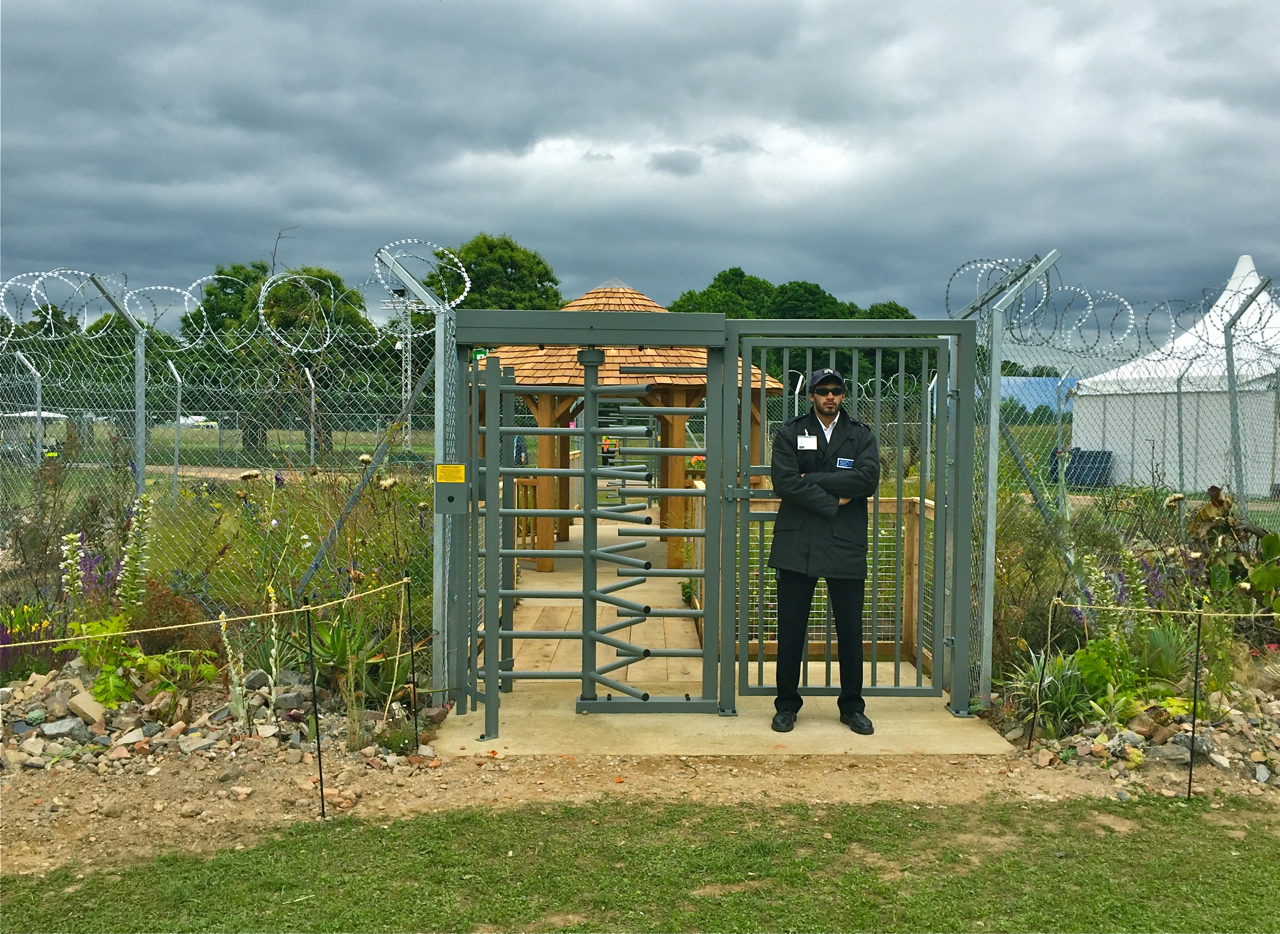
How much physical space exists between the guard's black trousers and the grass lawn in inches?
45.3

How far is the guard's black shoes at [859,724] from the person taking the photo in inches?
221

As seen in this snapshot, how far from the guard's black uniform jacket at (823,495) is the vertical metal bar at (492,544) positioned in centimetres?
153

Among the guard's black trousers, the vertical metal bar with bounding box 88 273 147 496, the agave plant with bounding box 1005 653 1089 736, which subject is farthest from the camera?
the vertical metal bar with bounding box 88 273 147 496

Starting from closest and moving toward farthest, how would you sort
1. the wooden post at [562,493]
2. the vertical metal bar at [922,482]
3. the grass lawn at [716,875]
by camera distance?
the grass lawn at [716,875]
the vertical metal bar at [922,482]
the wooden post at [562,493]

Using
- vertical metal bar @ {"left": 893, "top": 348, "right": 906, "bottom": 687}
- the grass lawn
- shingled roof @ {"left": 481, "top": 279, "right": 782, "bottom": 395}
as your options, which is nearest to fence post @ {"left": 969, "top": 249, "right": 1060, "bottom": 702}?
vertical metal bar @ {"left": 893, "top": 348, "right": 906, "bottom": 687}

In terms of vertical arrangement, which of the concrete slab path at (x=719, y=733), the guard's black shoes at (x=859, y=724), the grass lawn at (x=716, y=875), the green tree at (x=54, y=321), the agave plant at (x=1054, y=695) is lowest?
the grass lawn at (x=716, y=875)

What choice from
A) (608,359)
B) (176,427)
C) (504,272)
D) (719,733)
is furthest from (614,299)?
(504,272)

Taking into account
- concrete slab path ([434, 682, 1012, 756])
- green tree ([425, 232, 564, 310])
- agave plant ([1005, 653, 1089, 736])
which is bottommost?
concrete slab path ([434, 682, 1012, 756])

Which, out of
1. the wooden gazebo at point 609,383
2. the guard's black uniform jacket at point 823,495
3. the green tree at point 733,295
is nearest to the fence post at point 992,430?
the guard's black uniform jacket at point 823,495

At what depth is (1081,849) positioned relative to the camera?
4.16 meters

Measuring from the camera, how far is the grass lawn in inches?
139

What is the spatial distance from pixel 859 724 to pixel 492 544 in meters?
2.27

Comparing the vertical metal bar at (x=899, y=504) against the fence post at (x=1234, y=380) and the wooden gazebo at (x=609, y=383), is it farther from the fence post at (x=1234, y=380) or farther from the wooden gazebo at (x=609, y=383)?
the wooden gazebo at (x=609, y=383)

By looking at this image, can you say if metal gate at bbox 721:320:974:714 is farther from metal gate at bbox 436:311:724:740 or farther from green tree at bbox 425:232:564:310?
green tree at bbox 425:232:564:310
